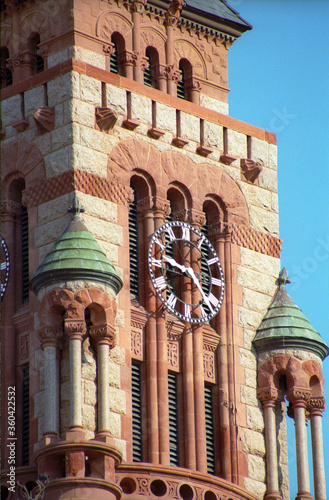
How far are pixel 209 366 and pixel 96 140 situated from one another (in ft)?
22.9

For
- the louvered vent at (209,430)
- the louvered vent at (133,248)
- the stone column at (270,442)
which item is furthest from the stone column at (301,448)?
the louvered vent at (133,248)

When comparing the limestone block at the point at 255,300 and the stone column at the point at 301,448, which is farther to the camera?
the limestone block at the point at 255,300

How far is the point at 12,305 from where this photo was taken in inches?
3300

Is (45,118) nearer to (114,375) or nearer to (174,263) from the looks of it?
(174,263)

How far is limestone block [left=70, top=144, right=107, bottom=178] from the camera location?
273ft

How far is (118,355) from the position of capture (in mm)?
81750

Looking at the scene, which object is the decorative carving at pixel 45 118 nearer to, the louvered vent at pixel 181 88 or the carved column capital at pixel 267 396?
the louvered vent at pixel 181 88

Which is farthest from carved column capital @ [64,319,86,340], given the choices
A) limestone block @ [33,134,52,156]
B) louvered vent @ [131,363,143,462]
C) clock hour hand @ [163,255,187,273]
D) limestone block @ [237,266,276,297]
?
limestone block @ [237,266,276,297]

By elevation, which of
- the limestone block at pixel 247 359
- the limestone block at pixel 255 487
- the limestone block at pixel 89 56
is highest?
the limestone block at pixel 89 56

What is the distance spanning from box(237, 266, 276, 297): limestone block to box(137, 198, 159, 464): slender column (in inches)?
138

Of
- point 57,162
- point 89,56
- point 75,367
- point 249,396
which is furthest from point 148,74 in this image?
point 75,367

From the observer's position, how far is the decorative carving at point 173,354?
274 feet

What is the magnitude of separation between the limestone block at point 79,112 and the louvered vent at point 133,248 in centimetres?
251

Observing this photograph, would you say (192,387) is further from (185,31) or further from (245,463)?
(185,31)
